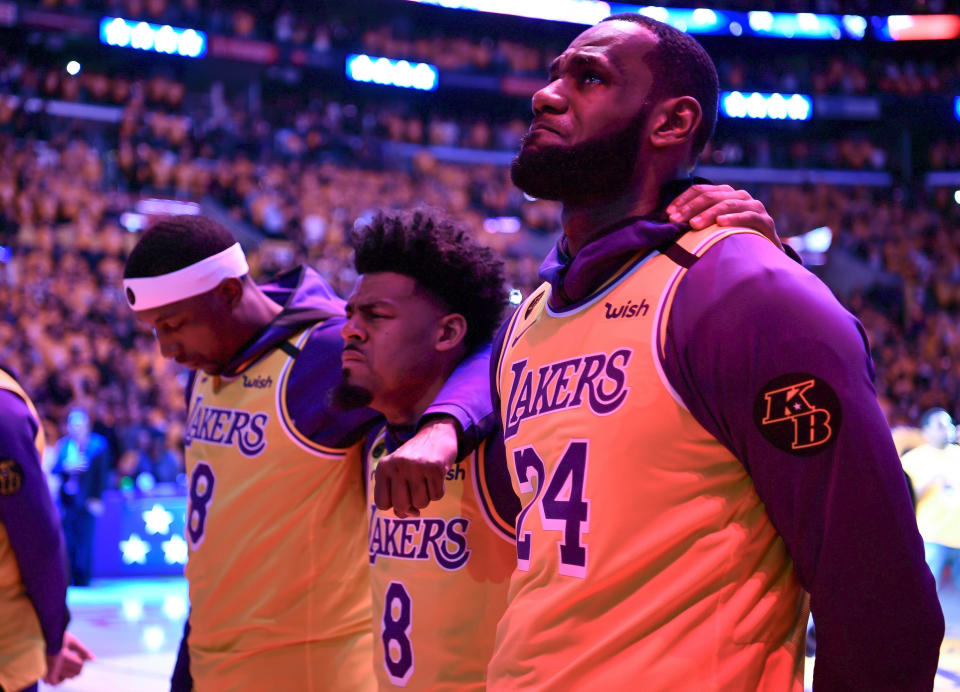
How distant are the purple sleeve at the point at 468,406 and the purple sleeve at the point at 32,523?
1614mm

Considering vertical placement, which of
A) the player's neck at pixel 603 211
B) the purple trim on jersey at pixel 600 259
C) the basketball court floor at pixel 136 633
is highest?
the player's neck at pixel 603 211

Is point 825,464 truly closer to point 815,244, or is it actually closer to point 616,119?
point 616,119

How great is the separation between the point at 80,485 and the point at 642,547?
33.3ft

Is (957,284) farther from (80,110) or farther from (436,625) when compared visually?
(436,625)

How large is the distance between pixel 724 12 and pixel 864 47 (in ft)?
15.6

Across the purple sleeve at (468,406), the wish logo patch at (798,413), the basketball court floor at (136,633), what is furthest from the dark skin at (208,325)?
the basketball court floor at (136,633)

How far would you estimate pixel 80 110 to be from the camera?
62.1 ft

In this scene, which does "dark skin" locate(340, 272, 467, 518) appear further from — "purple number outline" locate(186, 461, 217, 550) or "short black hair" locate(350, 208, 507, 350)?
"purple number outline" locate(186, 461, 217, 550)

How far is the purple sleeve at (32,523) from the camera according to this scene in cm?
316

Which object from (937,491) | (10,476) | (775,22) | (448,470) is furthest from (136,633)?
(775,22)

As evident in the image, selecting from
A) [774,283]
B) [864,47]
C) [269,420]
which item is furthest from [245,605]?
[864,47]

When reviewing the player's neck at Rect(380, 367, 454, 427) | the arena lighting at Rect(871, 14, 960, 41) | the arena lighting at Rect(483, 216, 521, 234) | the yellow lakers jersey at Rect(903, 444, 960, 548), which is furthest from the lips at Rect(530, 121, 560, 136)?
the arena lighting at Rect(871, 14, 960, 41)

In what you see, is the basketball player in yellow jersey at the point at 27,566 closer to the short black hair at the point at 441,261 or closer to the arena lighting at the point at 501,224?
the short black hair at the point at 441,261

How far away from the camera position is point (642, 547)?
1.53 meters
